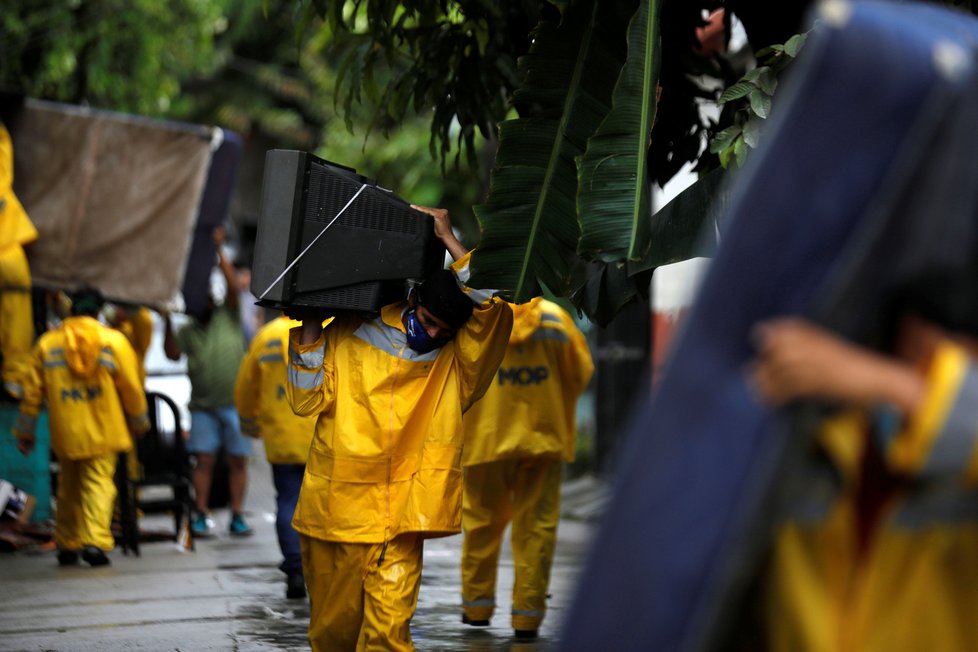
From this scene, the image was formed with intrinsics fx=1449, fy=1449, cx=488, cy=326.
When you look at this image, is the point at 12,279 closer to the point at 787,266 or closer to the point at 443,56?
the point at 443,56

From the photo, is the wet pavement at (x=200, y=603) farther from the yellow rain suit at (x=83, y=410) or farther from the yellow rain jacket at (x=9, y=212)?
the yellow rain jacket at (x=9, y=212)

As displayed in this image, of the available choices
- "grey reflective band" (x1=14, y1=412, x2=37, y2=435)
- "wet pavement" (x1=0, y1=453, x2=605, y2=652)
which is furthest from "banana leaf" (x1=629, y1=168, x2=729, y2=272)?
"grey reflective band" (x1=14, y1=412, x2=37, y2=435)

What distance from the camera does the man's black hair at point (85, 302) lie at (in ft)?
35.4

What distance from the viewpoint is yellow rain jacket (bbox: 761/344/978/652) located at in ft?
8.22

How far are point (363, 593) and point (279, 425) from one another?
3.91m

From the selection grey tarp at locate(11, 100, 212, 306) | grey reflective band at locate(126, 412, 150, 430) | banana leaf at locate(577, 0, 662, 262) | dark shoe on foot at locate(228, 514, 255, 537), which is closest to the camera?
banana leaf at locate(577, 0, 662, 262)

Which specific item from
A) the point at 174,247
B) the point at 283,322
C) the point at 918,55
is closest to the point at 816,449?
the point at 918,55

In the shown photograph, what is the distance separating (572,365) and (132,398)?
3843 mm

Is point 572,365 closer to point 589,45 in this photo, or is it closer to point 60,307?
point 589,45

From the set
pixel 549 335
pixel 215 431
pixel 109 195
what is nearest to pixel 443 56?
pixel 549 335

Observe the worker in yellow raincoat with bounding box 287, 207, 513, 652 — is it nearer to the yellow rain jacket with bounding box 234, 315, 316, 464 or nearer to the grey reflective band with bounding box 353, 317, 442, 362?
the grey reflective band with bounding box 353, 317, 442, 362

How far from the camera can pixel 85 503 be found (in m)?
10.7

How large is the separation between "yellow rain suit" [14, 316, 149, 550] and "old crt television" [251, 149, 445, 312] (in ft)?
17.0

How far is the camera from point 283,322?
974 centimetres
